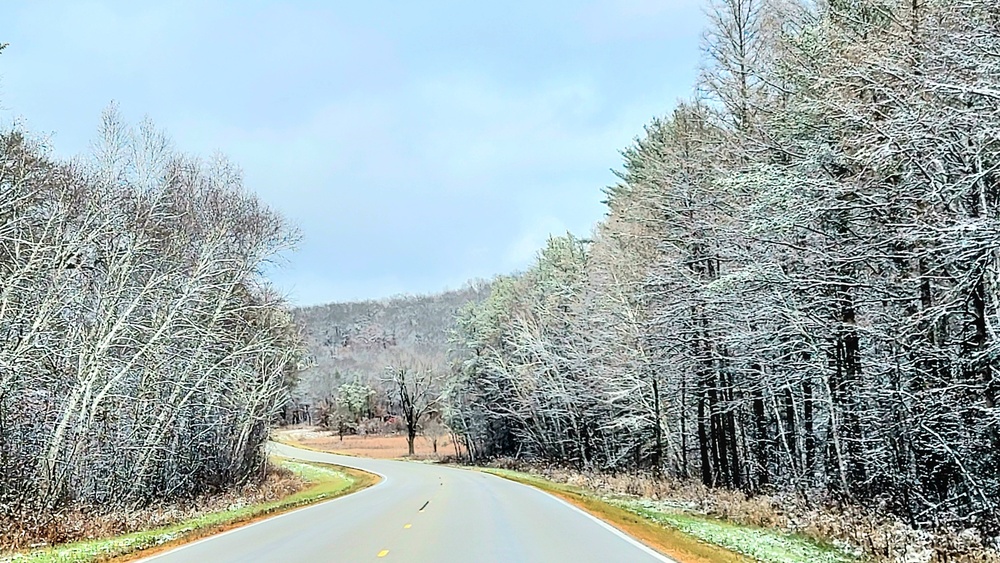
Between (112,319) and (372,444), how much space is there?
7227 cm

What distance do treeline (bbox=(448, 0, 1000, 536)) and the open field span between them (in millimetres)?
50481

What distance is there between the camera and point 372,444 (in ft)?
287

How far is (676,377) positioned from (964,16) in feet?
53.3

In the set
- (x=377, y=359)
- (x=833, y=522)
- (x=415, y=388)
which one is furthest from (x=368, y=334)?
(x=833, y=522)

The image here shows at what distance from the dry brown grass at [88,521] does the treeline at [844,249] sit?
12.8 m

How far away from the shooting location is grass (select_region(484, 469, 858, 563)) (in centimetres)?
1035

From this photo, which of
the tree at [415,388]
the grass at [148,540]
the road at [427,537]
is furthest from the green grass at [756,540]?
the tree at [415,388]

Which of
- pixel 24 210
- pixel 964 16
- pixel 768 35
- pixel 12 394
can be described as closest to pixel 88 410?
pixel 12 394

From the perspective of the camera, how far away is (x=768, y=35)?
17250mm

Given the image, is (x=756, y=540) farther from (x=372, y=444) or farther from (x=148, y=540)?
(x=372, y=444)

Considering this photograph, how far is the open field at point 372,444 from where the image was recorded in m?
76.9

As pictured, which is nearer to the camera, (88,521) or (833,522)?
(833,522)

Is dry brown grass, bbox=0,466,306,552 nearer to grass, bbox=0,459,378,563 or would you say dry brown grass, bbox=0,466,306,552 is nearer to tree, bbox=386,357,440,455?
grass, bbox=0,459,378,563

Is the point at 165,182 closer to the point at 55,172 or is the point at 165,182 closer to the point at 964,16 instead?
the point at 55,172
